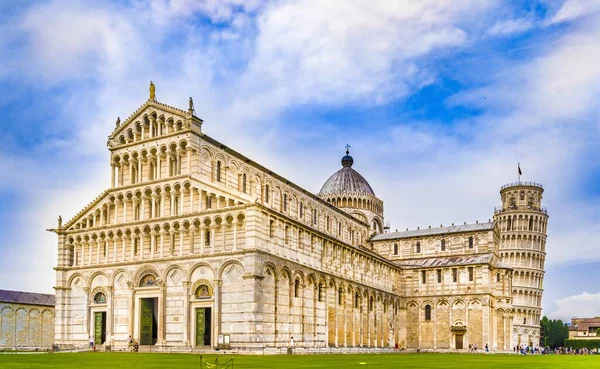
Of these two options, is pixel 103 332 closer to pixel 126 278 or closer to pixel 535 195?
pixel 126 278

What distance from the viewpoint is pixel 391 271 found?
82875 mm

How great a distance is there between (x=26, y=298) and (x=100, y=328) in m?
24.6

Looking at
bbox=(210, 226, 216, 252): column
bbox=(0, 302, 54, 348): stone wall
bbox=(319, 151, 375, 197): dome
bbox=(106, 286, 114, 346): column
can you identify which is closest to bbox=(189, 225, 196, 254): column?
bbox=(210, 226, 216, 252): column

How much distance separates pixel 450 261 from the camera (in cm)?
8388

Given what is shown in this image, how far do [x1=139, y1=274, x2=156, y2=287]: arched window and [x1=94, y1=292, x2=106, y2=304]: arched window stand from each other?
15.2 feet

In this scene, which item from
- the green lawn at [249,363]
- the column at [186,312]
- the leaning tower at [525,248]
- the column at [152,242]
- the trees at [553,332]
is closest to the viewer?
the green lawn at [249,363]

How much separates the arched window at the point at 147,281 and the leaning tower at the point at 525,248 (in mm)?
74775

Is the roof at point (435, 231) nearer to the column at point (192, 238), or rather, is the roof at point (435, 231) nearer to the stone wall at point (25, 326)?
the column at point (192, 238)

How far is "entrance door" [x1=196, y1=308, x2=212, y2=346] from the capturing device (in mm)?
53419

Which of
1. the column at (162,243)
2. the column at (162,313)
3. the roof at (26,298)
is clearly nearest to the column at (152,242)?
the column at (162,243)

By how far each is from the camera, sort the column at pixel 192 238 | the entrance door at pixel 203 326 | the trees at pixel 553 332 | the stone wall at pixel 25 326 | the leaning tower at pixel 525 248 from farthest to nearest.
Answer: the trees at pixel 553 332 < the leaning tower at pixel 525 248 < the stone wall at pixel 25 326 < the column at pixel 192 238 < the entrance door at pixel 203 326

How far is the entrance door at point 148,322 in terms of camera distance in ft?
185

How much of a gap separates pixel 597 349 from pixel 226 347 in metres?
74.3

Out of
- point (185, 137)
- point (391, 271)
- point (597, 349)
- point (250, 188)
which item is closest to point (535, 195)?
point (597, 349)
